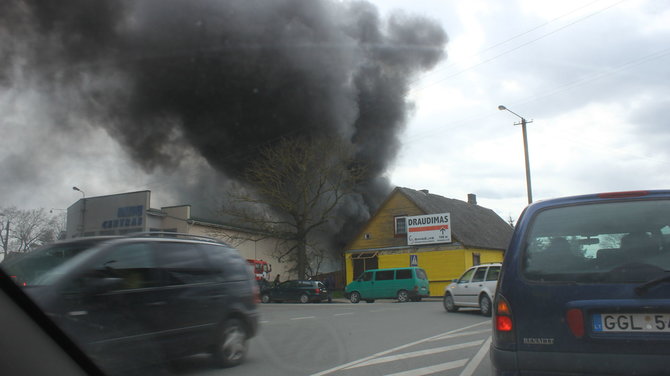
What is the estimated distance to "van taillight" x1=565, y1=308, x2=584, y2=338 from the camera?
297 cm

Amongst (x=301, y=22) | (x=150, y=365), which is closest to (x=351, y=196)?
(x=301, y=22)

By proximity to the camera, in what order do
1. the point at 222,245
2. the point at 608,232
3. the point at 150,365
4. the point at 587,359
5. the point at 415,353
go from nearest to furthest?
the point at 587,359, the point at 608,232, the point at 150,365, the point at 222,245, the point at 415,353

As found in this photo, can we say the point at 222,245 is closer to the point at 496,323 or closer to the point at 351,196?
the point at 496,323

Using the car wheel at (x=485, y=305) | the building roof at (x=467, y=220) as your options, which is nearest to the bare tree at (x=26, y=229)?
the car wheel at (x=485, y=305)

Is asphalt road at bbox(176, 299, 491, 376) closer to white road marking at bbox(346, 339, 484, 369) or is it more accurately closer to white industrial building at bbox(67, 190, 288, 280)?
white road marking at bbox(346, 339, 484, 369)

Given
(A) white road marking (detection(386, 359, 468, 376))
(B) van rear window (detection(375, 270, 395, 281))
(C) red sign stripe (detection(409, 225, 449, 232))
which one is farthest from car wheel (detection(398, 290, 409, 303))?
(A) white road marking (detection(386, 359, 468, 376))

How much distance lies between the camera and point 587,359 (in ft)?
9.56

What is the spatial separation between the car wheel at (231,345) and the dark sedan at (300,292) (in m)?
19.2

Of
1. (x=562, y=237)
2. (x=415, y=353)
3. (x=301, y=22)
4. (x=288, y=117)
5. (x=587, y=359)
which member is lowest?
(x=415, y=353)

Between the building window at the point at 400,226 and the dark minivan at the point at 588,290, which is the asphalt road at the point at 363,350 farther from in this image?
the building window at the point at 400,226

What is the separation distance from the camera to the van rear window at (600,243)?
9.71 feet

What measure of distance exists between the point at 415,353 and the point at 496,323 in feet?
13.8

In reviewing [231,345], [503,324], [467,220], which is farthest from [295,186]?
[503,324]

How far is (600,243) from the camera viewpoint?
313 cm
